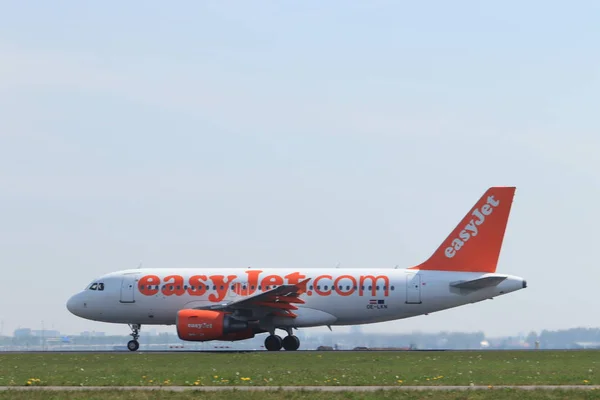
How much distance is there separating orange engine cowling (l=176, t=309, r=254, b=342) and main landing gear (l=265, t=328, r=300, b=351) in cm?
184

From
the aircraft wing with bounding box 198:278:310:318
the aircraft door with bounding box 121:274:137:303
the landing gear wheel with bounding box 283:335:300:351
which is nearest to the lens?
the aircraft wing with bounding box 198:278:310:318

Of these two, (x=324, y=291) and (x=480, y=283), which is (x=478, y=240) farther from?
(x=324, y=291)

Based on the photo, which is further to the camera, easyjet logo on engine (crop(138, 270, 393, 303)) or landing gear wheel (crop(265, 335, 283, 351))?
easyjet logo on engine (crop(138, 270, 393, 303))

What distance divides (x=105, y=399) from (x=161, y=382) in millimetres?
4170

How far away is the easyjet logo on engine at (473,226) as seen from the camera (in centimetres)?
5091

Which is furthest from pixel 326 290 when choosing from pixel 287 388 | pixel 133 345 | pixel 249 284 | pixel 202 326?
pixel 287 388

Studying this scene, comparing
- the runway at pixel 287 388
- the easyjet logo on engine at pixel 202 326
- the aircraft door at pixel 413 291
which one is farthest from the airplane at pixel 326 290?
the runway at pixel 287 388

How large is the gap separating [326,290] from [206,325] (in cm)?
662

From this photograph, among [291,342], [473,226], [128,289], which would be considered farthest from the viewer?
[128,289]

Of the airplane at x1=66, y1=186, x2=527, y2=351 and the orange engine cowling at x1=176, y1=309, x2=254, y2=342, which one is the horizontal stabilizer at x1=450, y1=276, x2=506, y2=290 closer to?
the airplane at x1=66, y1=186, x2=527, y2=351

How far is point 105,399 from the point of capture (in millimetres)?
22438

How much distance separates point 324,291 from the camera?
50312 mm

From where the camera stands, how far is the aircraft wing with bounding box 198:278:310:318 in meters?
47.4

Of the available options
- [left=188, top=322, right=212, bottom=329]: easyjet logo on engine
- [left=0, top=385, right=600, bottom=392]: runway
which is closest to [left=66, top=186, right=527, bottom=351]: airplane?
[left=188, top=322, right=212, bottom=329]: easyjet logo on engine
